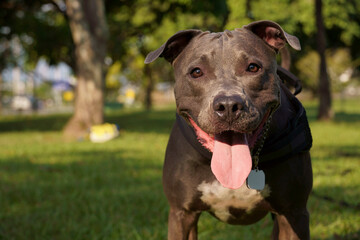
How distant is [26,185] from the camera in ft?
20.8

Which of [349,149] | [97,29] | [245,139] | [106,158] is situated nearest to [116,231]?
[245,139]

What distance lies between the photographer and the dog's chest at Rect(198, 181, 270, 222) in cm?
291

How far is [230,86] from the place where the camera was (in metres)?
2.55

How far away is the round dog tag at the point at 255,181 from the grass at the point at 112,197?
1.52 metres

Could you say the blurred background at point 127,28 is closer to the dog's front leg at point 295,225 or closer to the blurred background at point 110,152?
the blurred background at point 110,152

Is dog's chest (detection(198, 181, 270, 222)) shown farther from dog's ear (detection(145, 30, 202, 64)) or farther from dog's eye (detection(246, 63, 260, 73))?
dog's ear (detection(145, 30, 202, 64))

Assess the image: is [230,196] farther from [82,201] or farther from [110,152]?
[110,152]

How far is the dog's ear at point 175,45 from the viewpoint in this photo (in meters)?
2.93

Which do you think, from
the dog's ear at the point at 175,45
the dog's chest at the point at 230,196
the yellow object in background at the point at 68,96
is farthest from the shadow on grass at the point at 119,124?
the yellow object in background at the point at 68,96

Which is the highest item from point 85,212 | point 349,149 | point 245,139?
point 245,139

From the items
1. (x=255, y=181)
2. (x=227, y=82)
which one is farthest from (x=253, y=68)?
(x=255, y=181)

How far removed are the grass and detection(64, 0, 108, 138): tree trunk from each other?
13.1 ft

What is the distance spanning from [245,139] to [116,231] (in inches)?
88.2

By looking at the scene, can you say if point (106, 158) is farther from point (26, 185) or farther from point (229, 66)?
point (229, 66)
